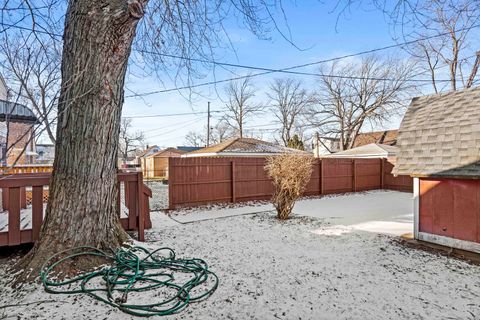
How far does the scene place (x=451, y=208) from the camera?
4.18 meters

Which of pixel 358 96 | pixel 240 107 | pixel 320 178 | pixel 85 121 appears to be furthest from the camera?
pixel 240 107

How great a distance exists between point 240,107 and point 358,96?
36.4 feet

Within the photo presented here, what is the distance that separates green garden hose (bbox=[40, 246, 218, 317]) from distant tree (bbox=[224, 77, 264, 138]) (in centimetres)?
2448

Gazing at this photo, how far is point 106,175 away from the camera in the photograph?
3.05 metres

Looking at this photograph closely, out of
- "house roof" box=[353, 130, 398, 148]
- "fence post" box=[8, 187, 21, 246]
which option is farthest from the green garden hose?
"house roof" box=[353, 130, 398, 148]

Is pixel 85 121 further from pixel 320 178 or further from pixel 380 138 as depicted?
pixel 380 138

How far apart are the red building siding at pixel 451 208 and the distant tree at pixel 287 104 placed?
2297cm

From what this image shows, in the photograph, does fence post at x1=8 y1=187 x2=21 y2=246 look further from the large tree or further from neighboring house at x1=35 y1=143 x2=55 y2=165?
neighboring house at x1=35 y1=143 x2=55 y2=165

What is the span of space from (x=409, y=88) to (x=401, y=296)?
22545 millimetres

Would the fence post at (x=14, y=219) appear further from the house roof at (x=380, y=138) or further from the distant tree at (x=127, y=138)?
the distant tree at (x=127, y=138)

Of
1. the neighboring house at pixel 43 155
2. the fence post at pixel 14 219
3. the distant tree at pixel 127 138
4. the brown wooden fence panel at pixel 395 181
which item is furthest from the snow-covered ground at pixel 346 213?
the distant tree at pixel 127 138

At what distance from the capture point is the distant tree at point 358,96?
69.7 feet

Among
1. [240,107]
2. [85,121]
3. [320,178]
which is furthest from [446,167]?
[240,107]

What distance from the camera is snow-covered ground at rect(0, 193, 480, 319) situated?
90.0 inches
